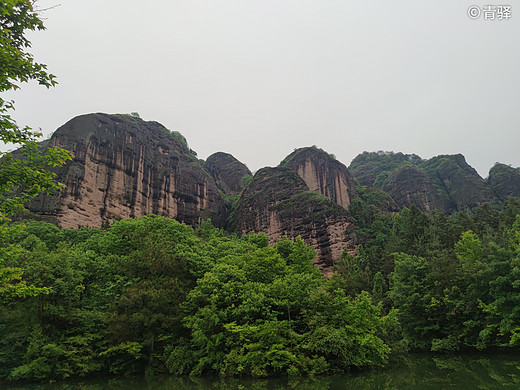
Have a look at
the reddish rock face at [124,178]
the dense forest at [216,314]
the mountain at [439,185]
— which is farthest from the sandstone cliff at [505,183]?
the dense forest at [216,314]

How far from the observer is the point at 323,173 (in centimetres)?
7538

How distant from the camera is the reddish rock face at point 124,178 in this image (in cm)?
4634

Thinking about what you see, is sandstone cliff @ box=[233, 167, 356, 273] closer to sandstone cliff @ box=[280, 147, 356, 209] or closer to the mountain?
sandstone cliff @ box=[280, 147, 356, 209]

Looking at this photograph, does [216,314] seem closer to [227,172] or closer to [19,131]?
[19,131]

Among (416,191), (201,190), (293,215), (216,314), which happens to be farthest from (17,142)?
(416,191)

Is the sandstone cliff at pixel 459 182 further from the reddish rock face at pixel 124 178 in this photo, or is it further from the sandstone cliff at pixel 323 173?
the reddish rock face at pixel 124 178

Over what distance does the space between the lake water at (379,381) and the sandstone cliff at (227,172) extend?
6652cm

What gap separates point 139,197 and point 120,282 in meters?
35.8

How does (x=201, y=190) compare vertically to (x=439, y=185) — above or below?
below

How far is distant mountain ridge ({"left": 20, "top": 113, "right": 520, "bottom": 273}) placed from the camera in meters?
48.3

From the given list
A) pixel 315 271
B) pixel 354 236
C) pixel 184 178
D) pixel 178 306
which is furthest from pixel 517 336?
pixel 184 178

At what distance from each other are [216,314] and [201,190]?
47.7 meters

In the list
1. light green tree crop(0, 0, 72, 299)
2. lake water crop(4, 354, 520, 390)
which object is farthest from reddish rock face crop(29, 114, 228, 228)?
light green tree crop(0, 0, 72, 299)

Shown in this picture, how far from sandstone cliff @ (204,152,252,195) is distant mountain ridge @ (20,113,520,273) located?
0.37m
